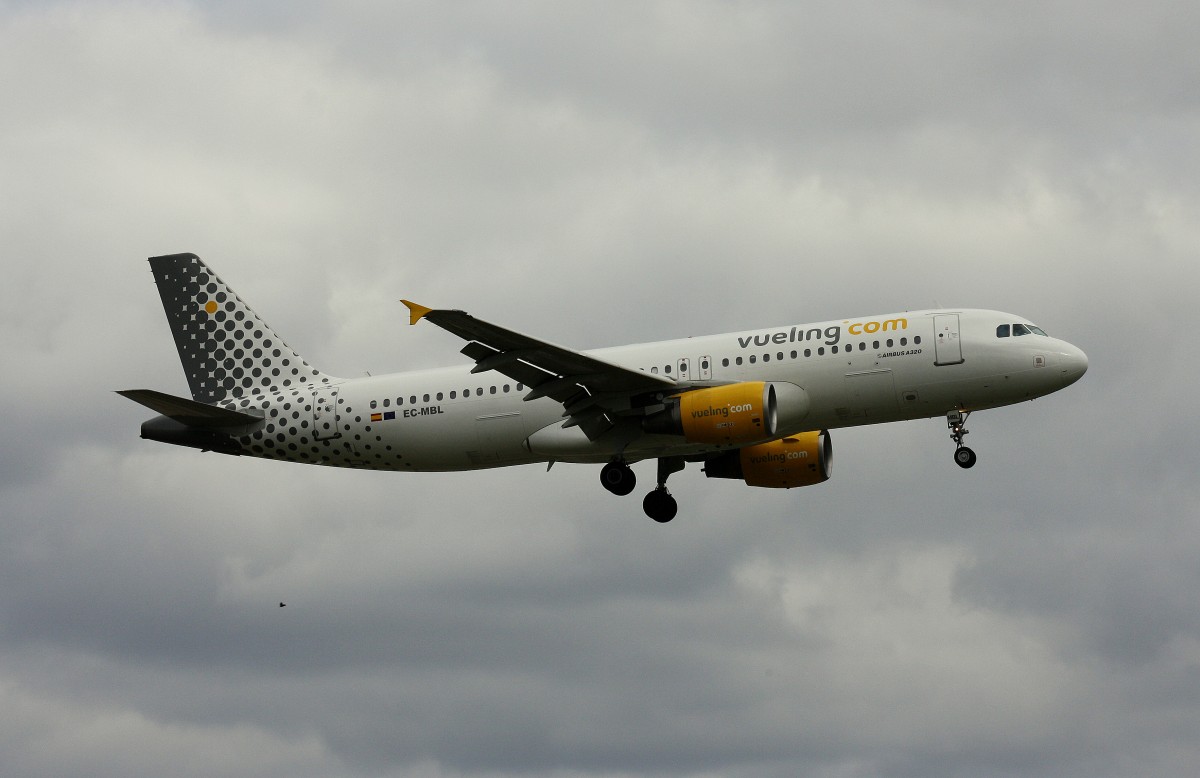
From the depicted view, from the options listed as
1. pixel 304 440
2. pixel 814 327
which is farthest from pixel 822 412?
pixel 304 440

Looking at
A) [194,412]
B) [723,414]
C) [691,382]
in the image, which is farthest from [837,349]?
[194,412]

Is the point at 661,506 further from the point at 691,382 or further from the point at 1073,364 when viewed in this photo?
the point at 1073,364

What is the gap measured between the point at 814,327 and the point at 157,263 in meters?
23.2

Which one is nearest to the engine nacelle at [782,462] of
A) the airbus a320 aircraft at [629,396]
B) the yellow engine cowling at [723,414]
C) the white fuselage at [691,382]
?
the airbus a320 aircraft at [629,396]

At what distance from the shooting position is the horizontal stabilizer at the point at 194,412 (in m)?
49.9

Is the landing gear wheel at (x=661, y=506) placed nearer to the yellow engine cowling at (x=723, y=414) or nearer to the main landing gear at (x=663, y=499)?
the main landing gear at (x=663, y=499)

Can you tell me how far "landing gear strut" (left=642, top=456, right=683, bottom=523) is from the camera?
2108 inches

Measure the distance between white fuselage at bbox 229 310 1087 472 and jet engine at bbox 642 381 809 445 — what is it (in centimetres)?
53

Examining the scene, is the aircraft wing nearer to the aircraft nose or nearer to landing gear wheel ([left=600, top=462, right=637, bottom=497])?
landing gear wheel ([left=600, top=462, right=637, bottom=497])

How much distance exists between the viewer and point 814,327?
4841 cm

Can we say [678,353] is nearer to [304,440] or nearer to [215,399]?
[304,440]

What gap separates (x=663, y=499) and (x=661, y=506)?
0.78 ft

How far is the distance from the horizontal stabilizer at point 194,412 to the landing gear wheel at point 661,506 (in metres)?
12.7

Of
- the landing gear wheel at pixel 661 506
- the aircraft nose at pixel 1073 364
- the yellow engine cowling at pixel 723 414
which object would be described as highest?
the aircraft nose at pixel 1073 364
